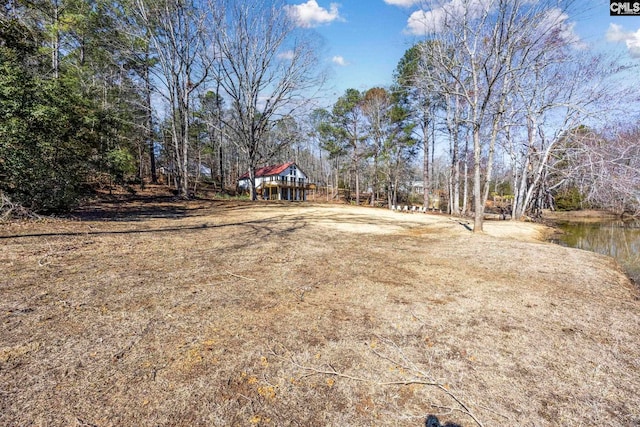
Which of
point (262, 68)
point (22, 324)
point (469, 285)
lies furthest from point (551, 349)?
point (262, 68)

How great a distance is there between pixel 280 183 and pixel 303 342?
30.3m

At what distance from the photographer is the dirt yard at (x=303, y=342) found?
1689mm

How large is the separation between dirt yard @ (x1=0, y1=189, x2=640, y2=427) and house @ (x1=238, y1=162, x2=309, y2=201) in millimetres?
27988

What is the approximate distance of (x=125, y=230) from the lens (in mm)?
6246

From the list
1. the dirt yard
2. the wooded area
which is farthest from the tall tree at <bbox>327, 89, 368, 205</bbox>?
the dirt yard

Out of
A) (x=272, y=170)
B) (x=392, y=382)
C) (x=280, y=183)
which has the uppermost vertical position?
(x=272, y=170)

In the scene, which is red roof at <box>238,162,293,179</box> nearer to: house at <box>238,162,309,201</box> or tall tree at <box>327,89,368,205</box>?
house at <box>238,162,309,201</box>

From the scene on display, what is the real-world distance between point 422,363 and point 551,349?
1.25 meters

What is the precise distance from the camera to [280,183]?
31922 mm

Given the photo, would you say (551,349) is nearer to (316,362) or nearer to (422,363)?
(422,363)

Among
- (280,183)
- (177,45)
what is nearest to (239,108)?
(177,45)

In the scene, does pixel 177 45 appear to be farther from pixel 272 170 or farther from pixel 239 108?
pixel 272 170

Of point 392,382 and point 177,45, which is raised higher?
point 177,45

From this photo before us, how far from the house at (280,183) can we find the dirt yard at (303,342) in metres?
28.0
